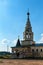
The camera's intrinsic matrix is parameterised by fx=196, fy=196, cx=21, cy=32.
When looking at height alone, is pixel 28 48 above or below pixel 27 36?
below

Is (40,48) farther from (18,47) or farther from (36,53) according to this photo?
(18,47)

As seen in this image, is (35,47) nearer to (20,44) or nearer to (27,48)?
(27,48)

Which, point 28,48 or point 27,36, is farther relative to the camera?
point 27,36

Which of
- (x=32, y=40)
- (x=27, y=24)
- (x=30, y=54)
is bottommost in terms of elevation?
(x=30, y=54)

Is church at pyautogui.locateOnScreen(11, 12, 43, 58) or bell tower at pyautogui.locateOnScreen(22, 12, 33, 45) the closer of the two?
church at pyautogui.locateOnScreen(11, 12, 43, 58)

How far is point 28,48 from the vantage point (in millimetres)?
75000

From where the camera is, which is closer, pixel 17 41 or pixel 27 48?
pixel 27 48

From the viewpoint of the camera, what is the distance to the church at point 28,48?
7350 cm

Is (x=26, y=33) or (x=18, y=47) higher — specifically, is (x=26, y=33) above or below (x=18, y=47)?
above

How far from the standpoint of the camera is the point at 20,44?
8038cm

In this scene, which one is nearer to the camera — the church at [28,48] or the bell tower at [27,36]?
the church at [28,48]

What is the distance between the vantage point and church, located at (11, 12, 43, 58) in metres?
73.5

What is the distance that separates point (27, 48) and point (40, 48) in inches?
196

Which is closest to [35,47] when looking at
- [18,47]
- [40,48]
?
[40,48]
